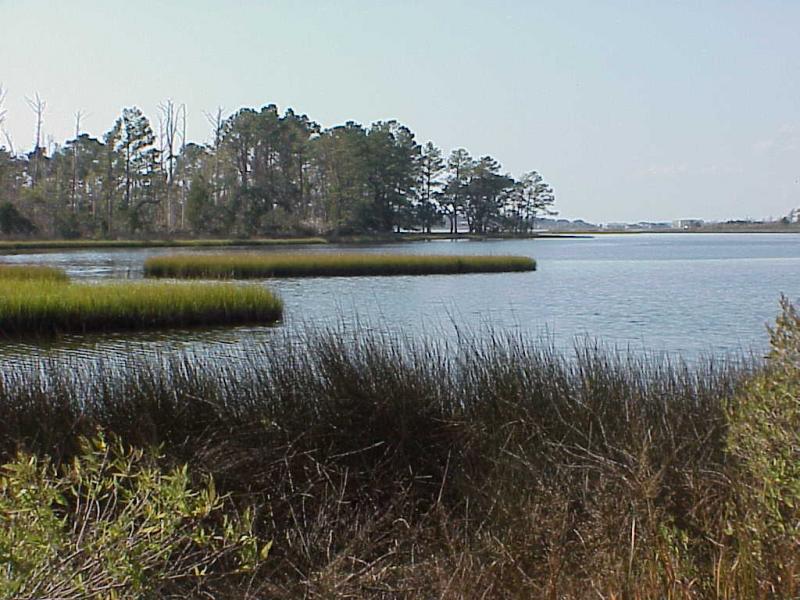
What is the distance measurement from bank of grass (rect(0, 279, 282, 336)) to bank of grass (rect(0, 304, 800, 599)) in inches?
424

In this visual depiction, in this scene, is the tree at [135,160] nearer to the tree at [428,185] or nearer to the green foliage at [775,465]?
the tree at [428,185]

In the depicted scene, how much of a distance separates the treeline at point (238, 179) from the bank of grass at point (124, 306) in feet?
136

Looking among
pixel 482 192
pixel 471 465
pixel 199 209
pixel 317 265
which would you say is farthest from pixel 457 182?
pixel 471 465

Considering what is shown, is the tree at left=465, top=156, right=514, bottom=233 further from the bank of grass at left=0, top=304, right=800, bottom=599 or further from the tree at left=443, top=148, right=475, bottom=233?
the bank of grass at left=0, top=304, right=800, bottom=599

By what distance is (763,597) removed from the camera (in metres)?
Answer: 3.09

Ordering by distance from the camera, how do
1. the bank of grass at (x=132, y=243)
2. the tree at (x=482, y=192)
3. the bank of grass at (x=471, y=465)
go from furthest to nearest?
1. the tree at (x=482, y=192)
2. the bank of grass at (x=132, y=243)
3. the bank of grass at (x=471, y=465)

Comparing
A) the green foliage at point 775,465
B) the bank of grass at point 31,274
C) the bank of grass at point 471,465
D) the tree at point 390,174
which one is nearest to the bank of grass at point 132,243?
the tree at point 390,174

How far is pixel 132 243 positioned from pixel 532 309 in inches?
1513

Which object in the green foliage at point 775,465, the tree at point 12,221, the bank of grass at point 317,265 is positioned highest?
the tree at point 12,221

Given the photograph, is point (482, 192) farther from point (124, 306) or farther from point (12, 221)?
point (124, 306)

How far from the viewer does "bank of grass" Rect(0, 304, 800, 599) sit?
3.36 m

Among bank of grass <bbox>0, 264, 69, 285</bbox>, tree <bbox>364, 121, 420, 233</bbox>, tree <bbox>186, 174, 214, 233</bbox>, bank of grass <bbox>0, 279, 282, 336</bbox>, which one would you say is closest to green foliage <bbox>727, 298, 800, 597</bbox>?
bank of grass <bbox>0, 279, 282, 336</bbox>

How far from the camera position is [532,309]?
20.2 m

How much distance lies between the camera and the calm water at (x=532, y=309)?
13922mm
